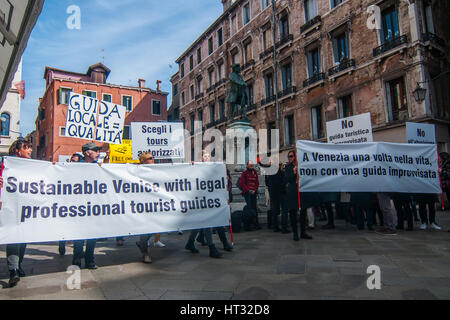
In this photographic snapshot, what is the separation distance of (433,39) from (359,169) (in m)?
12.4

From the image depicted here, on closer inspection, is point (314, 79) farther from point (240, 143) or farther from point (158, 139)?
point (158, 139)

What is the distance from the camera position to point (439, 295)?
122 inches

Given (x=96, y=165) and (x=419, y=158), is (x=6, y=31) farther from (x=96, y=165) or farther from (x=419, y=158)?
(x=419, y=158)

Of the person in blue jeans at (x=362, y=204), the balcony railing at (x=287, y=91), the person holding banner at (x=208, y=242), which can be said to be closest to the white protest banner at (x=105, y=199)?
the person holding banner at (x=208, y=242)

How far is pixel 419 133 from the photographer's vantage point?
8469 millimetres

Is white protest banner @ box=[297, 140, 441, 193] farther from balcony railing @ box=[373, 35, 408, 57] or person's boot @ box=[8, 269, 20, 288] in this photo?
balcony railing @ box=[373, 35, 408, 57]

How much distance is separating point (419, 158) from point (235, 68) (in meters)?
9.25

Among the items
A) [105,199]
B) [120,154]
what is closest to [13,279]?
[105,199]

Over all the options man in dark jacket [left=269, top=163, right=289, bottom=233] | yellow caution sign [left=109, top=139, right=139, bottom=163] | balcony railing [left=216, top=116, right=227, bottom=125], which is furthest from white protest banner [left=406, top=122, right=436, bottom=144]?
balcony railing [left=216, top=116, right=227, bottom=125]

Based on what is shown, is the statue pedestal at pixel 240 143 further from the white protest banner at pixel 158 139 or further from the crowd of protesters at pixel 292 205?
the crowd of protesters at pixel 292 205

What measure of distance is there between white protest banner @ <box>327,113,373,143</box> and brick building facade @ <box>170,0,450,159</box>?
6.18 metres

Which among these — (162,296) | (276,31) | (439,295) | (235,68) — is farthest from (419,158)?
(276,31)

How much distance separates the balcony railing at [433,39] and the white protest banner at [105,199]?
1433cm

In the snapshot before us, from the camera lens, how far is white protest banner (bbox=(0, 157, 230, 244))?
13.2ft
